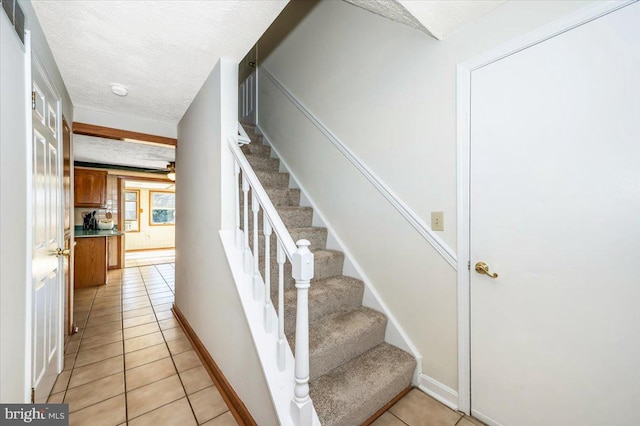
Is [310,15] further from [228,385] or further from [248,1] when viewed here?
[228,385]

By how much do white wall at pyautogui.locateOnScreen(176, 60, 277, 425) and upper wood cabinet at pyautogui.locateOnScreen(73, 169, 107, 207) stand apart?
4.05 m

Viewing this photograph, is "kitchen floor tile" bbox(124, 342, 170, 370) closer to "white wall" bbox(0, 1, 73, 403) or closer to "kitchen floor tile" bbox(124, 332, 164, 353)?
"kitchen floor tile" bbox(124, 332, 164, 353)

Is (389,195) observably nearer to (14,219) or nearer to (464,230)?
(464,230)

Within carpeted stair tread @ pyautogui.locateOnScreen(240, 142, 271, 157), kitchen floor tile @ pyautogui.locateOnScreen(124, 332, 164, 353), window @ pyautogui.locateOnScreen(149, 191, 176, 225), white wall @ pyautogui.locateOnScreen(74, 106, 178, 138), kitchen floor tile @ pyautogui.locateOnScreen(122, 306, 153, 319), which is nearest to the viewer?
kitchen floor tile @ pyautogui.locateOnScreen(124, 332, 164, 353)

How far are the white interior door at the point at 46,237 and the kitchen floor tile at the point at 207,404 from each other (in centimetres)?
85

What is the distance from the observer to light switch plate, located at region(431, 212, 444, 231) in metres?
1.60

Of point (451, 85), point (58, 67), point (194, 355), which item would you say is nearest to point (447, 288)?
point (451, 85)

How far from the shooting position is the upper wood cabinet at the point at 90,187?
5027mm

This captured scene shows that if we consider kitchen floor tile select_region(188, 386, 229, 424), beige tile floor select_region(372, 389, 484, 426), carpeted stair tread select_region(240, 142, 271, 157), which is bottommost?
kitchen floor tile select_region(188, 386, 229, 424)

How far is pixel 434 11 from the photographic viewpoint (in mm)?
1357

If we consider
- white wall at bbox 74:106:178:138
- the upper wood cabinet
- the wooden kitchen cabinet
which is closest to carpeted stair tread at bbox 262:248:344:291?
white wall at bbox 74:106:178:138

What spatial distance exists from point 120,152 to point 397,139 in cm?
467

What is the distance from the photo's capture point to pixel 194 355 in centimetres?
229

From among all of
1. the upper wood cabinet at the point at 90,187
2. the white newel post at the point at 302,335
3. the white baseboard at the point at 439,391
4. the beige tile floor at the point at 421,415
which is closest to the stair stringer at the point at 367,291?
the white baseboard at the point at 439,391
